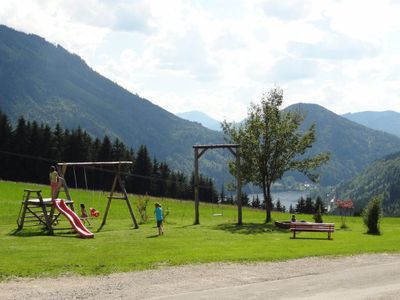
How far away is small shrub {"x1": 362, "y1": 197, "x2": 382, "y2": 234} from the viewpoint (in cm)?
3769

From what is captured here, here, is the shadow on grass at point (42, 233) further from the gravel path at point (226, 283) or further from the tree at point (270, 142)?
the tree at point (270, 142)

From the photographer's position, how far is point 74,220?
30.6 m

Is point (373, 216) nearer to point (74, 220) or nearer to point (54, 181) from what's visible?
point (74, 220)

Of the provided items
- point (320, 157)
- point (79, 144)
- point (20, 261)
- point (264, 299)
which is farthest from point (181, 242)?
point (79, 144)

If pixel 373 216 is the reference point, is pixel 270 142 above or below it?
above

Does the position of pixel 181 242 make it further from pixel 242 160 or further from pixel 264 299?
pixel 242 160

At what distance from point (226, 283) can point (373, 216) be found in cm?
2402

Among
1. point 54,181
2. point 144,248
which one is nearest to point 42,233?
point 54,181

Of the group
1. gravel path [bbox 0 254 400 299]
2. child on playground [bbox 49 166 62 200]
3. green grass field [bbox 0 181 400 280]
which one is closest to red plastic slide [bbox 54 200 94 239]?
green grass field [bbox 0 181 400 280]

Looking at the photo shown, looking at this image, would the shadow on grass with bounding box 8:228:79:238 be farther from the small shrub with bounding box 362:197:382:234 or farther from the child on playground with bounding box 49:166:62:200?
the small shrub with bounding box 362:197:382:234

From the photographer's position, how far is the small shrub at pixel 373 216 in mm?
37688

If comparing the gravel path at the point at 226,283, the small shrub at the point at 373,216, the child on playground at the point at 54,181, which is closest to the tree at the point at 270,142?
the small shrub at the point at 373,216

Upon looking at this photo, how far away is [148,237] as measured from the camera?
2934 cm

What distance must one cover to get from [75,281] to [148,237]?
40.9ft
